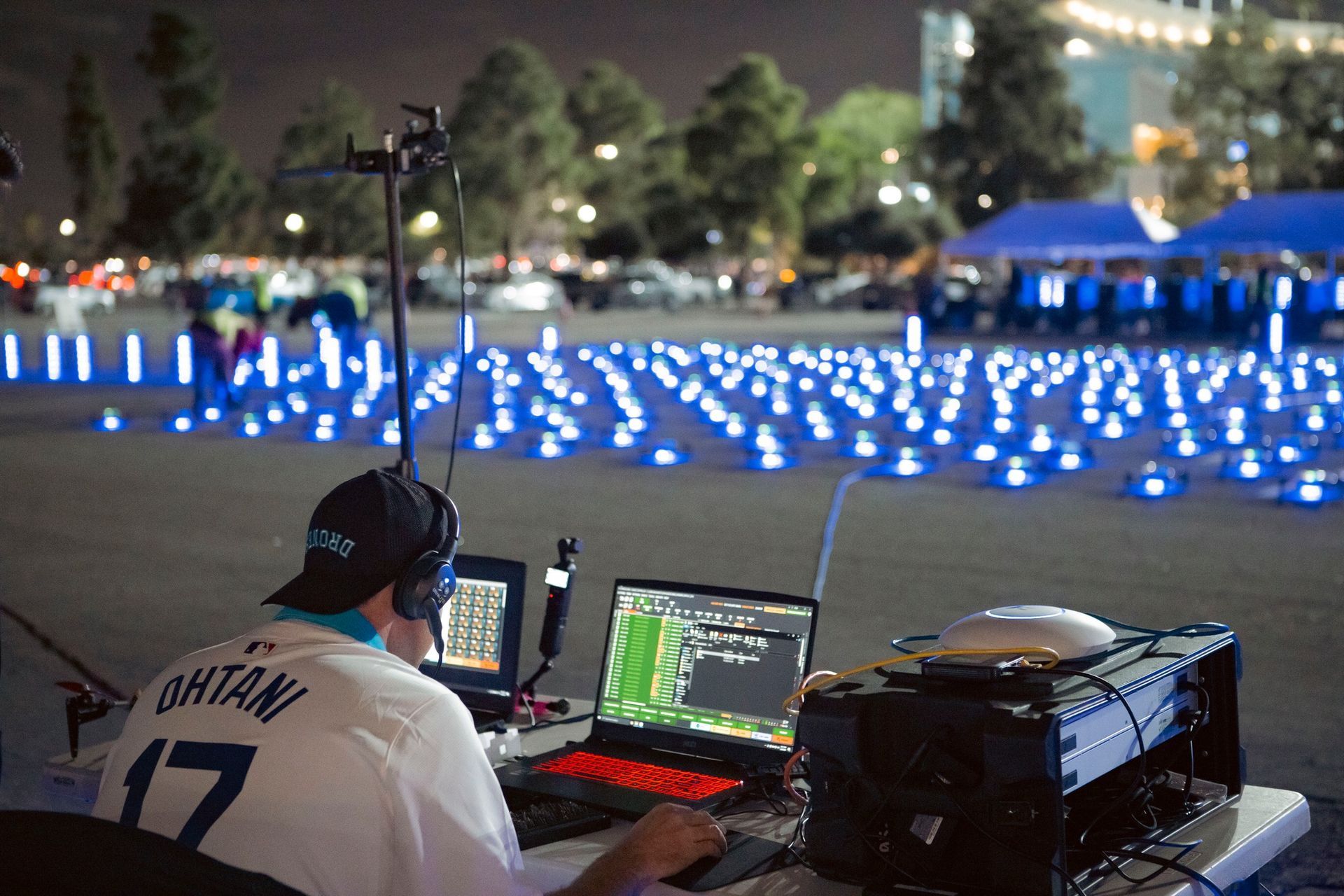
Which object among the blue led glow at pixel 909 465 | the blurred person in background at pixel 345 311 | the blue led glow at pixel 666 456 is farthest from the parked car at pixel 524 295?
the blue led glow at pixel 909 465

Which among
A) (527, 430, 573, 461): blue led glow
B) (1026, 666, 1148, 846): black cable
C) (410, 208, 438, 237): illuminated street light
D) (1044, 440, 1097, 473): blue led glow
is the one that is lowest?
(1044, 440, 1097, 473): blue led glow

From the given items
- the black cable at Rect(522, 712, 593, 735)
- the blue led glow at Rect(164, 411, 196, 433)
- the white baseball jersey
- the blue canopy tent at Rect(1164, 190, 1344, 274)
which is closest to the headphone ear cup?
the white baseball jersey

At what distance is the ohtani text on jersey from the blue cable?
439 centimetres

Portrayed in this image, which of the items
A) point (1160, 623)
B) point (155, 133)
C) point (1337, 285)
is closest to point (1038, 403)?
point (1160, 623)

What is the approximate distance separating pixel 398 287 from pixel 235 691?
253 cm

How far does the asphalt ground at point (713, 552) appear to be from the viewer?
23.9ft

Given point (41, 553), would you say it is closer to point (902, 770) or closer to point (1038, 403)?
point (902, 770)

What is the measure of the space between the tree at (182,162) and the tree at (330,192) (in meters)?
6.38

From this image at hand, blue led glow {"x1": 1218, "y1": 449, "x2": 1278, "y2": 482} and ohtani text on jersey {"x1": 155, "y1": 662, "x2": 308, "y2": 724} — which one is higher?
ohtani text on jersey {"x1": 155, "y1": 662, "x2": 308, "y2": 724}

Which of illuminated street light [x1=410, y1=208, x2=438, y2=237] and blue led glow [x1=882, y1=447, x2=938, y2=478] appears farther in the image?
illuminated street light [x1=410, y1=208, x2=438, y2=237]

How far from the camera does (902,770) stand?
278 cm

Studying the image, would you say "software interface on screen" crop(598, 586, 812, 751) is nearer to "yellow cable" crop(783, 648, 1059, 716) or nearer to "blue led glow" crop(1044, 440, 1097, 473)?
"yellow cable" crop(783, 648, 1059, 716)

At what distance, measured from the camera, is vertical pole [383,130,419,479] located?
4.79m

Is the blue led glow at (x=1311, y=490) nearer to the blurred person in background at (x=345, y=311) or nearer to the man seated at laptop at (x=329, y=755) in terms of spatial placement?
the man seated at laptop at (x=329, y=755)
